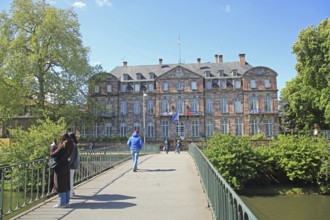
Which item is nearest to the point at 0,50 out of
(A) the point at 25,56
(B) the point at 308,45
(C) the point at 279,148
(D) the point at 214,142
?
(A) the point at 25,56

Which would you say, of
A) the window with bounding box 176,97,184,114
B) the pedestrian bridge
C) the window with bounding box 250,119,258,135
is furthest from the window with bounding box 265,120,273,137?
the pedestrian bridge

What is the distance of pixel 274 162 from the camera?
72.9ft

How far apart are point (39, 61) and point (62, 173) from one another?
26365 mm

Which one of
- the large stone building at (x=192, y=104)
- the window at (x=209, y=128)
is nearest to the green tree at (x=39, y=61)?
the large stone building at (x=192, y=104)

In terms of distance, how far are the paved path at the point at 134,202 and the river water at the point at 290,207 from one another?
6.32 m

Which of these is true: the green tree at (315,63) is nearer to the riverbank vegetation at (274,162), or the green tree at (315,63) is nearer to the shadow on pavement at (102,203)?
the riverbank vegetation at (274,162)

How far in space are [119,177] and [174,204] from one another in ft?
17.3

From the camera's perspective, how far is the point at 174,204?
25.9ft

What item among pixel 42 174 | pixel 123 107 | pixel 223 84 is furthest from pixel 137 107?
pixel 42 174

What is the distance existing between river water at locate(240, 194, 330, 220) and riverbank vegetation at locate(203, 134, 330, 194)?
1302mm

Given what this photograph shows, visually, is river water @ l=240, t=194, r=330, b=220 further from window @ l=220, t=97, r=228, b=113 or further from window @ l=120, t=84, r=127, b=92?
window @ l=120, t=84, r=127, b=92

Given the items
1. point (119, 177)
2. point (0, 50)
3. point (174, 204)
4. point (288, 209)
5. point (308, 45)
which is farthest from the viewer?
point (308, 45)

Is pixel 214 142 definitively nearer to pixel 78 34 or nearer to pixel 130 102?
pixel 78 34

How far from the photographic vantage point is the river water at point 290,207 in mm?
15516
